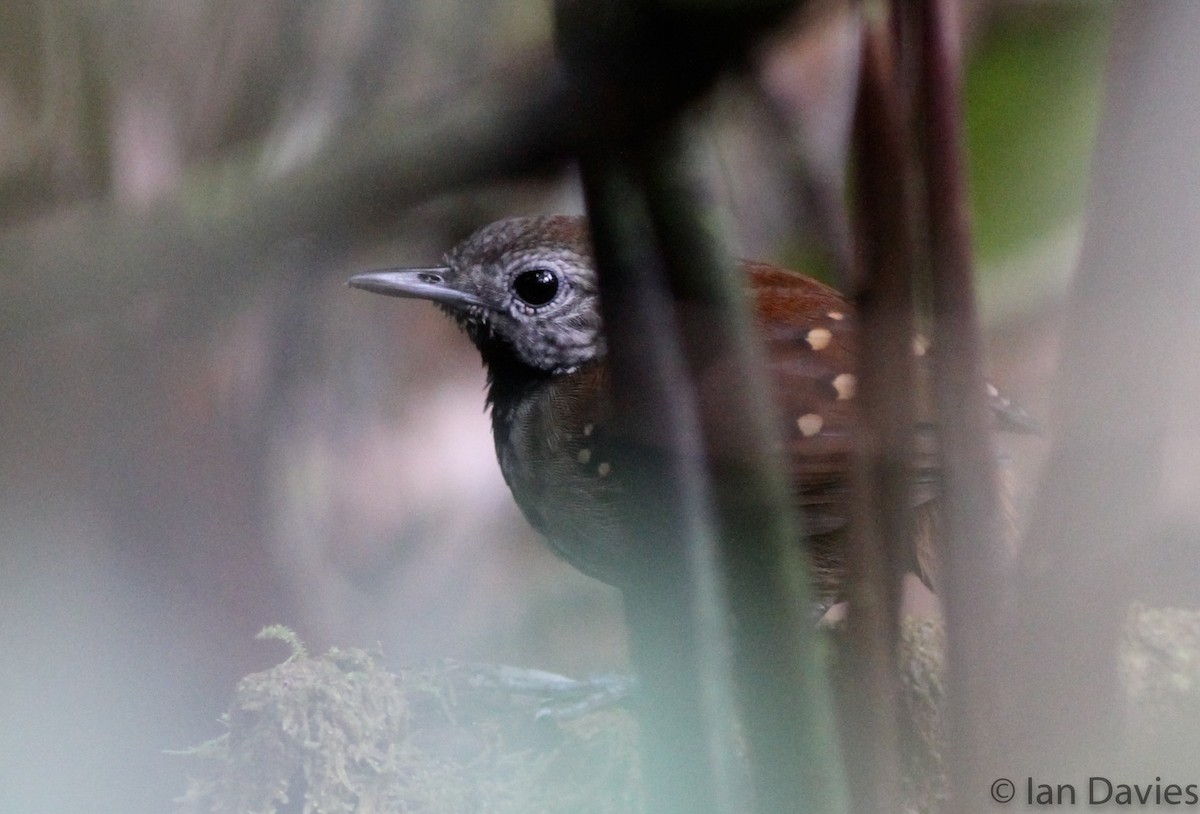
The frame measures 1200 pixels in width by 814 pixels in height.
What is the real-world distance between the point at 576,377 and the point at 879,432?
0.60m

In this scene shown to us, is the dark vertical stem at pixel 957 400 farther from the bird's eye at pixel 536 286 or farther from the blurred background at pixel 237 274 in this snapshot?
the bird's eye at pixel 536 286

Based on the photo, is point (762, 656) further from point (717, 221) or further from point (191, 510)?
point (191, 510)

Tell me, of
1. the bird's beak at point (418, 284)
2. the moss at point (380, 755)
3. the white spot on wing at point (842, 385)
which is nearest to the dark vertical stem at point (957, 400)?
the white spot on wing at point (842, 385)

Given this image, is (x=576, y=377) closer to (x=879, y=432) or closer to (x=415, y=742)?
(x=415, y=742)

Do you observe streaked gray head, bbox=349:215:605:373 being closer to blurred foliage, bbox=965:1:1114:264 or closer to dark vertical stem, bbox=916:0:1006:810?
blurred foliage, bbox=965:1:1114:264

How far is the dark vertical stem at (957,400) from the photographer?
340mm

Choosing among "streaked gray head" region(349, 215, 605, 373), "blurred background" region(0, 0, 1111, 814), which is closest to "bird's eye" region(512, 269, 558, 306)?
"streaked gray head" region(349, 215, 605, 373)

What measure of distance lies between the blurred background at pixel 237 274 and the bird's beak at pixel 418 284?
0.07 ft

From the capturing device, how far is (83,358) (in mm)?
616

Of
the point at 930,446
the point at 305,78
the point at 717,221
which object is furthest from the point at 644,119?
the point at 305,78

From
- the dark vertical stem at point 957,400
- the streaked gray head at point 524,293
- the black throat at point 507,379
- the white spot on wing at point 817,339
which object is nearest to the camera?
the dark vertical stem at point 957,400

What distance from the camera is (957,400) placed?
0.35 meters

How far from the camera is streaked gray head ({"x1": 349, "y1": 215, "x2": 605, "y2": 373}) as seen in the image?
92 cm

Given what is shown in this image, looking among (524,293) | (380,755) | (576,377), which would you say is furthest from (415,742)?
(524,293)
